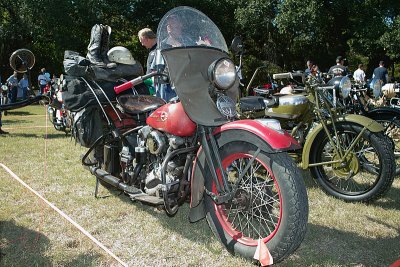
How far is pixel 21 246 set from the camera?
3.22 meters

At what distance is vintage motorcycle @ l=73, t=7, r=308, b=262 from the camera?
261 cm

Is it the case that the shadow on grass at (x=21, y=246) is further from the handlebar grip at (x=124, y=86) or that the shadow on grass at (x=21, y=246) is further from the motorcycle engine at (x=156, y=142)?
the handlebar grip at (x=124, y=86)

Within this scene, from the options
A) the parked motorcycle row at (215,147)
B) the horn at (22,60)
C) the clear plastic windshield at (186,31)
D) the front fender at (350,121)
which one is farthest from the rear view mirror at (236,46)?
the horn at (22,60)

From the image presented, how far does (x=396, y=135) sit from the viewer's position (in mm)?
4992

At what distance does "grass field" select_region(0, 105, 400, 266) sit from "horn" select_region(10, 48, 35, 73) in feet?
4.74

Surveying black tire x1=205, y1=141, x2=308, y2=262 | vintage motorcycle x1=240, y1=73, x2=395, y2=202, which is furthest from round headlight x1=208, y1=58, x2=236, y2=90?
vintage motorcycle x1=240, y1=73, x2=395, y2=202

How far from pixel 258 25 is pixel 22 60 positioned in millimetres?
22996

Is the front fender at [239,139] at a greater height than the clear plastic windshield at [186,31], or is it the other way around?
the clear plastic windshield at [186,31]

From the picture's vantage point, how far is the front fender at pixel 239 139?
102 inches

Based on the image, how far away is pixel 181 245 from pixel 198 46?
1.61 m

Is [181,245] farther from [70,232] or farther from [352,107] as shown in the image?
[352,107]

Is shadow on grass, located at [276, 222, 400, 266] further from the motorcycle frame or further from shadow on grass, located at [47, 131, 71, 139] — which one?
shadow on grass, located at [47, 131, 71, 139]

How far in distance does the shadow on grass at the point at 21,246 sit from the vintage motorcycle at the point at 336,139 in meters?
2.49

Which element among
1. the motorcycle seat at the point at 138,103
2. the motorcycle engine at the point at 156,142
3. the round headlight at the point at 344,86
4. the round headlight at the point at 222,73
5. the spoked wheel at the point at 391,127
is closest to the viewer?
the round headlight at the point at 222,73
